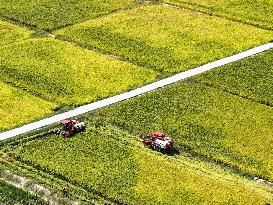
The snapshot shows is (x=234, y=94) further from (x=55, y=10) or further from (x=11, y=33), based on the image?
(x=55, y=10)

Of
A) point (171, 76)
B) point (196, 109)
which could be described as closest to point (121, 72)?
point (171, 76)

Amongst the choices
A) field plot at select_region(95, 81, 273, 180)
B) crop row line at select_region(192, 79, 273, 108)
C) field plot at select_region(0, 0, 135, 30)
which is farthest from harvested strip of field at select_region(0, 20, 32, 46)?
crop row line at select_region(192, 79, 273, 108)

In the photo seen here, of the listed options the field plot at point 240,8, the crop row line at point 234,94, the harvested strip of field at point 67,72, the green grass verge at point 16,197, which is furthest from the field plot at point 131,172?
the field plot at point 240,8

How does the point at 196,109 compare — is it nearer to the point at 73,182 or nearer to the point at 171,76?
the point at 171,76

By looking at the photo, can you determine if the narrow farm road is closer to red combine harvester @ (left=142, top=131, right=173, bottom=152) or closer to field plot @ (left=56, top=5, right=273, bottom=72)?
field plot @ (left=56, top=5, right=273, bottom=72)

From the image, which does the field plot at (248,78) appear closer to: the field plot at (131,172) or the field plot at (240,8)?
the field plot at (240,8)
